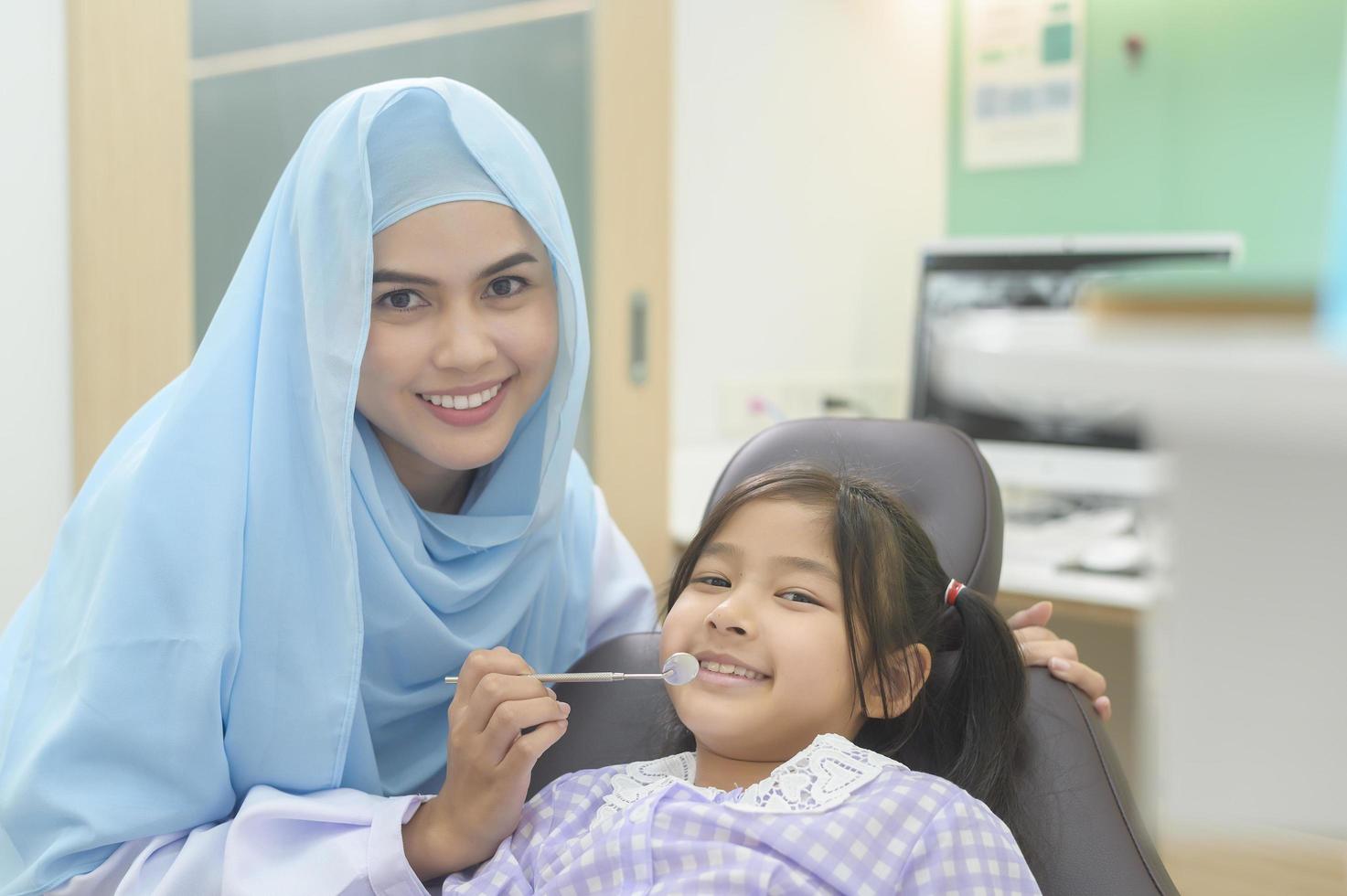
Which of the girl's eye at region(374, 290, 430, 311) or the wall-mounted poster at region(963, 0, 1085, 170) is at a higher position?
the wall-mounted poster at region(963, 0, 1085, 170)

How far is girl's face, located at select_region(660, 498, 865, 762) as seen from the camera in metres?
1.18

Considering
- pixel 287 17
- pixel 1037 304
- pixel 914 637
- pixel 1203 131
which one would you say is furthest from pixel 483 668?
pixel 1203 131

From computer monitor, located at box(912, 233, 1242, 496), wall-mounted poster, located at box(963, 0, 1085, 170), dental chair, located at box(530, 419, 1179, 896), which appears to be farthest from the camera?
wall-mounted poster, located at box(963, 0, 1085, 170)

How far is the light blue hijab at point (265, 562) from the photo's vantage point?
1.15 m

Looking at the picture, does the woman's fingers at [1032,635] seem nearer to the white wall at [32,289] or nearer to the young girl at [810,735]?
the young girl at [810,735]

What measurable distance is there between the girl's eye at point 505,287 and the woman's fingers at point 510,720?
44cm

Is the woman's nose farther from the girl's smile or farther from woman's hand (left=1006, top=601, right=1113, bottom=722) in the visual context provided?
woman's hand (left=1006, top=601, right=1113, bottom=722)

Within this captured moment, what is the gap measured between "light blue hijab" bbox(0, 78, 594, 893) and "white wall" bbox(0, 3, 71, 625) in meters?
0.46

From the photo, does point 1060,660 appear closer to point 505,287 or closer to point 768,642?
point 768,642

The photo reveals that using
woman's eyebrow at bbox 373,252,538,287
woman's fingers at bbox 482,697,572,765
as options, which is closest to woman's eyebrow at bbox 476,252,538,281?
woman's eyebrow at bbox 373,252,538,287

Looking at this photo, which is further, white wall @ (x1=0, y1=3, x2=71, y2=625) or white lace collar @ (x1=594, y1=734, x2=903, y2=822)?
white wall @ (x1=0, y1=3, x2=71, y2=625)

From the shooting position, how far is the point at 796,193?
3.30 m

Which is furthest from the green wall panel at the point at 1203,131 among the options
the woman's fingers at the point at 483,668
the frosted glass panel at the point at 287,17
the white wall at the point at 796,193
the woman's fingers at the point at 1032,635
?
the woman's fingers at the point at 483,668

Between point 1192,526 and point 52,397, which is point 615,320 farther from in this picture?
point 1192,526
